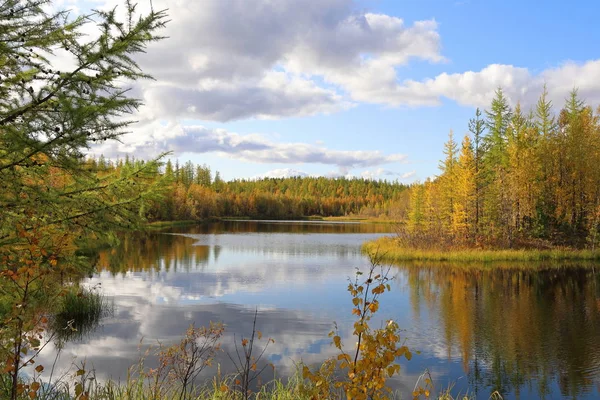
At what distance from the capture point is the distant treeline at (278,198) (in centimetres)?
8488

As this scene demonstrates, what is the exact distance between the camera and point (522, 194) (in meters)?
36.5

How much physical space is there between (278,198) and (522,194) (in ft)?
311

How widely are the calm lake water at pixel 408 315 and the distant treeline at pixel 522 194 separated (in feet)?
19.9

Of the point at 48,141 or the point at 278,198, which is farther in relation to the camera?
the point at 278,198

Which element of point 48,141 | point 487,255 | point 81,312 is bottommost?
point 81,312

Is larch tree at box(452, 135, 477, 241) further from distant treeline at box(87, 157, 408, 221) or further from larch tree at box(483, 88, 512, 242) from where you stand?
distant treeline at box(87, 157, 408, 221)

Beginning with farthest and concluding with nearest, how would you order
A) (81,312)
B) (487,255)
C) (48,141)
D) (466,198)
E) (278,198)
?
(278,198), (466,198), (487,255), (81,312), (48,141)

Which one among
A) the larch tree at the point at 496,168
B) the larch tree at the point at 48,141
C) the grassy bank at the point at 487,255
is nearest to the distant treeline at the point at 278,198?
the larch tree at the point at 496,168

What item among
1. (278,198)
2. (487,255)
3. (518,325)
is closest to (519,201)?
(487,255)

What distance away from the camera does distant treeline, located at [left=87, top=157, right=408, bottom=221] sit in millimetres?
84875

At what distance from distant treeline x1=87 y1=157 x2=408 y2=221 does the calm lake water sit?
42.6 m

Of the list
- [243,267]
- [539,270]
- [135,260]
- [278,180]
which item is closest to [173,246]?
[135,260]

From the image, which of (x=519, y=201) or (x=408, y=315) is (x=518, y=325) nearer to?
(x=408, y=315)

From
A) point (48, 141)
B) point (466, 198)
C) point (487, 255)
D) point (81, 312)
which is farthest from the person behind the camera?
point (466, 198)
